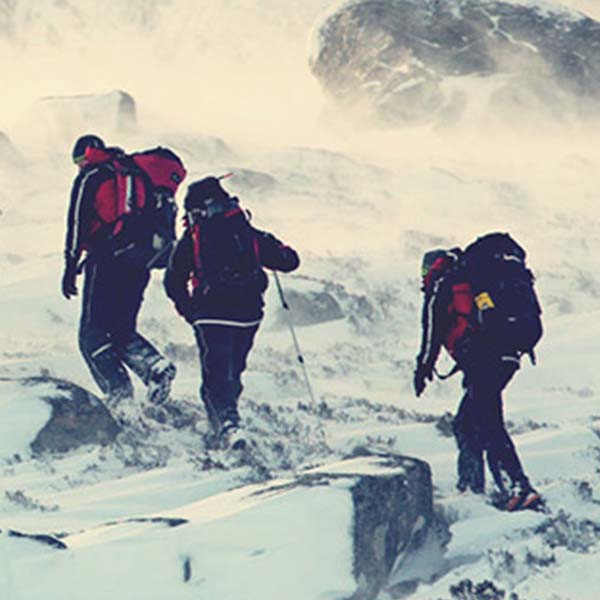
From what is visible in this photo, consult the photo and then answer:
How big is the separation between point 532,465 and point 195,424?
2396 mm

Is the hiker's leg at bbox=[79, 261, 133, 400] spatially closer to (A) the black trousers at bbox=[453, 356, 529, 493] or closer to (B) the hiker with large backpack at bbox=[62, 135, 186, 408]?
(B) the hiker with large backpack at bbox=[62, 135, 186, 408]

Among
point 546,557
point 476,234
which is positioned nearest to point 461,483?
point 546,557

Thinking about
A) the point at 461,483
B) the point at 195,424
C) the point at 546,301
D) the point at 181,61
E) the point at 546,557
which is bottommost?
the point at 181,61

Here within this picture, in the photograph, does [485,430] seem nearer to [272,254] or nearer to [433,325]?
[433,325]

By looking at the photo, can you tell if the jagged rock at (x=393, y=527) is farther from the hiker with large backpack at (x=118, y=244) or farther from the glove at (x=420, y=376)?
the hiker with large backpack at (x=118, y=244)

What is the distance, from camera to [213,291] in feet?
28.1

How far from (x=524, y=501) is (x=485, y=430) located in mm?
517

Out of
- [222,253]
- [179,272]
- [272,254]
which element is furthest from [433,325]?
[179,272]

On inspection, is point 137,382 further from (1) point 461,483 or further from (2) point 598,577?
(2) point 598,577

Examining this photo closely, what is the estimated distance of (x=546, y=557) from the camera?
20.9 ft

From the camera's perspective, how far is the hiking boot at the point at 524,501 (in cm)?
755

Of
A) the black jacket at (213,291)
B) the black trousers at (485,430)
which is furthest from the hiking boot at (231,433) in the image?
the black trousers at (485,430)

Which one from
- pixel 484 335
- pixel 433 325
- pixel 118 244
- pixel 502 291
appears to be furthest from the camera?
pixel 118 244

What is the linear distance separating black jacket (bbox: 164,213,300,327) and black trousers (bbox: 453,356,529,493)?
1.52 meters
